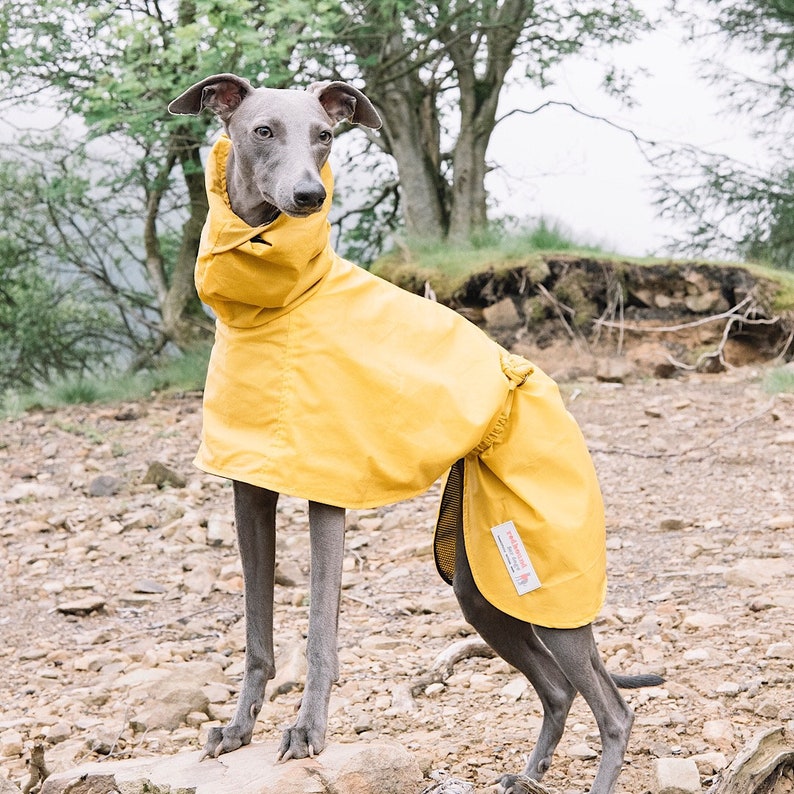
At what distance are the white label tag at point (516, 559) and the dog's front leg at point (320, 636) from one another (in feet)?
1.82

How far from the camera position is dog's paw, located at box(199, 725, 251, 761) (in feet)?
9.94

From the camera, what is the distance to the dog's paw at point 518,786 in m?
2.96

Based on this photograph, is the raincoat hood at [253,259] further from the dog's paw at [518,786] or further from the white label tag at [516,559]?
the dog's paw at [518,786]

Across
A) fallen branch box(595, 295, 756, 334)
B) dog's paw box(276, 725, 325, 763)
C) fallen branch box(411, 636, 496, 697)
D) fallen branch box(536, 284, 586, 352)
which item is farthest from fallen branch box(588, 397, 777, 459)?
dog's paw box(276, 725, 325, 763)

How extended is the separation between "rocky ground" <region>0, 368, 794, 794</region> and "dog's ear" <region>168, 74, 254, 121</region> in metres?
2.24

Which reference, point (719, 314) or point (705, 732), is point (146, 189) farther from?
point (705, 732)

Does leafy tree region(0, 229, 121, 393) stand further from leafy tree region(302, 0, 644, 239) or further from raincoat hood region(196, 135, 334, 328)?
raincoat hood region(196, 135, 334, 328)

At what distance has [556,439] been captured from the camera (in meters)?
3.20

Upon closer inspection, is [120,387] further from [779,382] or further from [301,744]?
[301,744]

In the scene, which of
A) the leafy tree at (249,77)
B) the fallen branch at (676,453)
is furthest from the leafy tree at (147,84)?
the fallen branch at (676,453)

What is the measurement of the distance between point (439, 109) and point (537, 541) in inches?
444

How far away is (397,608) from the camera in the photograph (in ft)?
17.0

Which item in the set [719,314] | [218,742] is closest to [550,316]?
[719,314]

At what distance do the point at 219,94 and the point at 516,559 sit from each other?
176 cm
